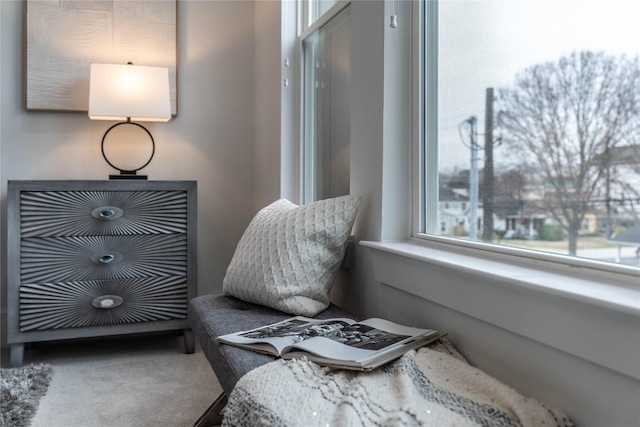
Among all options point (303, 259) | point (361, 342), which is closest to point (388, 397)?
point (361, 342)

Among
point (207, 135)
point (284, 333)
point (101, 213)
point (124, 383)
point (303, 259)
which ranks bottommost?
point (124, 383)

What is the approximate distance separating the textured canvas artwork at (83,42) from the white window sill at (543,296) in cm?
210

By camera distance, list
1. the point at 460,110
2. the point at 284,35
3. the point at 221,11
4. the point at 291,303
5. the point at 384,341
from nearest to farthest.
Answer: the point at 384,341 → the point at 460,110 → the point at 291,303 → the point at 284,35 → the point at 221,11

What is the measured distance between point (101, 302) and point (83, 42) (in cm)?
133

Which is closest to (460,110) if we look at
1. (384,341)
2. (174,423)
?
(384,341)

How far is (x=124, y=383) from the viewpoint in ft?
7.37

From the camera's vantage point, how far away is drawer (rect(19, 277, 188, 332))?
240 centimetres

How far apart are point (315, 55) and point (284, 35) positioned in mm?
258

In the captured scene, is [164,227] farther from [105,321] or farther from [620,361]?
[620,361]

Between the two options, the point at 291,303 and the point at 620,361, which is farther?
A: the point at 291,303

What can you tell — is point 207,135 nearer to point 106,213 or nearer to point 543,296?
point 106,213

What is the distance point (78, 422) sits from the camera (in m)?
1.87

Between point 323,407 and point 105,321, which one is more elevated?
point 323,407

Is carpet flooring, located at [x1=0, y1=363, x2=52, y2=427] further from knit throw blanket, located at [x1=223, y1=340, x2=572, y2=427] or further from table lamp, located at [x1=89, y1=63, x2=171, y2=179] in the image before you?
knit throw blanket, located at [x1=223, y1=340, x2=572, y2=427]
